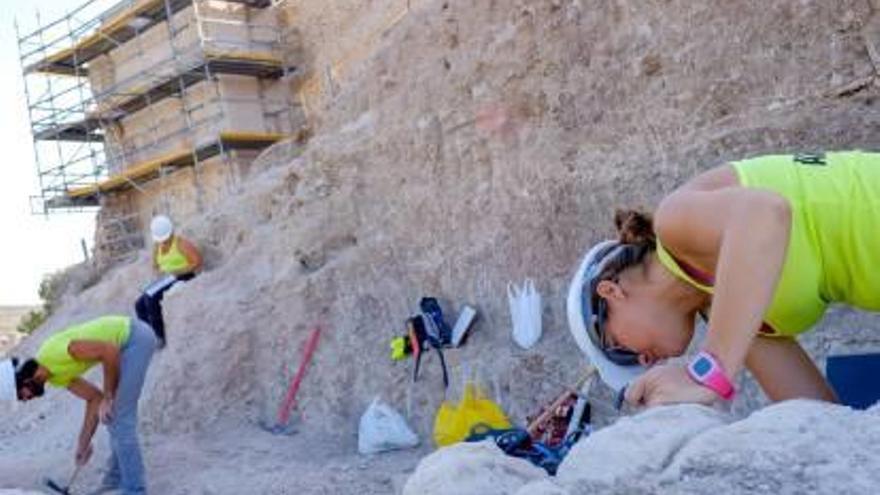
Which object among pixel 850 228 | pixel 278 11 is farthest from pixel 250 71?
pixel 850 228

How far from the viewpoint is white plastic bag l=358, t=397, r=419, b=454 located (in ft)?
24.2

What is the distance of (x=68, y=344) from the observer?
6449 millimetres

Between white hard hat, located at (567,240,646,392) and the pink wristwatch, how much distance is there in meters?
0.32

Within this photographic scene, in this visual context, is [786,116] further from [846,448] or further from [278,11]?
[278,11]

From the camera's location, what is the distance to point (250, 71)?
69.6ft

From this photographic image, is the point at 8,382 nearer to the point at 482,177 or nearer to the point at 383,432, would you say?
the point at 383,432

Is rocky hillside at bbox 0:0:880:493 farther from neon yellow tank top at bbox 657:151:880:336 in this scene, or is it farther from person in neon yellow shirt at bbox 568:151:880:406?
neon yellow tank top at bbox 657:151:880:336

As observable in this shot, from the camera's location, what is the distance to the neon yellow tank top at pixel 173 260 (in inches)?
422

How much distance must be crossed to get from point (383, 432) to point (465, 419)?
1101 mm

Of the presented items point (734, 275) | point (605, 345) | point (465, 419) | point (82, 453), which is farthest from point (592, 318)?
point (82, 453)

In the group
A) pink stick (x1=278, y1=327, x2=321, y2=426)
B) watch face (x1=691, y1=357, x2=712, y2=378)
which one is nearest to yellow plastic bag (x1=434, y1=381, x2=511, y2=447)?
pink stick (x1=278, y1=327, x2=321, y2=426)

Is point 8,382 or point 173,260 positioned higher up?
point 173,260

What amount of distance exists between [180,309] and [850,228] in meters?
8.89

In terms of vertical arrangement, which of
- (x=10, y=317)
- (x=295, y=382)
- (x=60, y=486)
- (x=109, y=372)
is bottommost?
(x=60, y=486)
